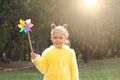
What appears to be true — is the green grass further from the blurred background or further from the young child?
the young child

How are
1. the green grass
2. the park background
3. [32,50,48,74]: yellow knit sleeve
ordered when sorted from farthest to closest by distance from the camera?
the park background, the green grass, [32,50,48,74]: yellow knit sleeve

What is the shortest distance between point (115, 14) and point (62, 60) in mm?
20213

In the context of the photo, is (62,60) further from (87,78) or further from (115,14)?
(115,14)

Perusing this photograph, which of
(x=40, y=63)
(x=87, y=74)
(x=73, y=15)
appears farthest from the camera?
(x=73, y=15)

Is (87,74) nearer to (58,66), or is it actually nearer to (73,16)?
(73,16)

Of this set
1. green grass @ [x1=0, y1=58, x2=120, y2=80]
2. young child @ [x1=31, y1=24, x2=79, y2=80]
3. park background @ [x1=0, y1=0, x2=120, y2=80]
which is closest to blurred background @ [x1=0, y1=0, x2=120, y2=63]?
park background @ [x1=0, y1=0, x2=120, y2=80]

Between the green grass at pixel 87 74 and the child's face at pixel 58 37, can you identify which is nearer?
the child's face at pixel 58 37

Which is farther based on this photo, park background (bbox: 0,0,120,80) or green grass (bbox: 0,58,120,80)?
park background (bbox: 0,0,120,80)

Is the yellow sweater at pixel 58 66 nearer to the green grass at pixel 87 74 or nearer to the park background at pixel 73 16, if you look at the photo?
the green grass at pixel 87 74

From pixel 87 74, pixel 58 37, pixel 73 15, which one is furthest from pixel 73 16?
pixel 58 37

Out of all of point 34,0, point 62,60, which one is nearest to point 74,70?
point 62,60

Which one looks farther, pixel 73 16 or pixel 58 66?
pixel 73 16

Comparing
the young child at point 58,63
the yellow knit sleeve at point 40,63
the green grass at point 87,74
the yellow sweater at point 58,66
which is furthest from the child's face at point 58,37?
the green grass at point 87,74

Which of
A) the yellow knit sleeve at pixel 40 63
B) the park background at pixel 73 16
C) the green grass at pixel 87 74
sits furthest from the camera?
the park background at pixel 73 16
